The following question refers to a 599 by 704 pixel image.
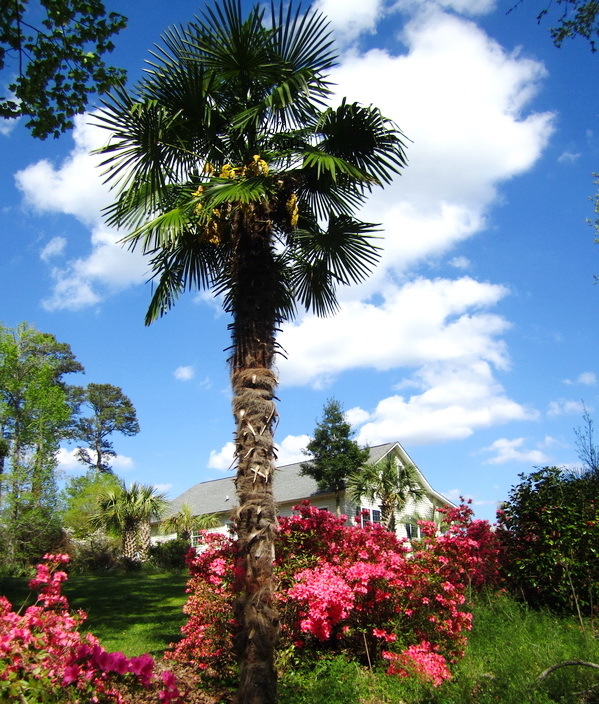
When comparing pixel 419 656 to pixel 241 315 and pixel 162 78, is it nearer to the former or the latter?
pixel 241 315

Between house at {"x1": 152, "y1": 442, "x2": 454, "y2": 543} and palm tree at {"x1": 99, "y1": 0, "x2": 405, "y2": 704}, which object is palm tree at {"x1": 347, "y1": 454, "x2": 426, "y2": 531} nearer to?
house at {"x1": 152, "y1": 442, "x2": 454, "y2": 543}

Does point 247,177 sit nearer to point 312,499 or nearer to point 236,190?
point 236,190

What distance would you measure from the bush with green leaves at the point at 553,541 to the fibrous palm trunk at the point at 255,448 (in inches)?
200

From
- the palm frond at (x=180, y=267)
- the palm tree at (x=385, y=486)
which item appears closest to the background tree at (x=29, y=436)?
the palm tree at (x=385, y=486)

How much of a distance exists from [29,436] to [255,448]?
22844 millimetres

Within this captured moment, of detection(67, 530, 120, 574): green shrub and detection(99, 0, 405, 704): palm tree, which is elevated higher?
detection(99, 0, 405, 704): palm tree

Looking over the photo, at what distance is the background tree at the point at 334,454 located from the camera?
26250 millimetres

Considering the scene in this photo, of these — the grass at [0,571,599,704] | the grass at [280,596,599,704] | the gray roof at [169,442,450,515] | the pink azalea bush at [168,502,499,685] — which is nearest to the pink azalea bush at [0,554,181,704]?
the grass at [280,596,599,704]

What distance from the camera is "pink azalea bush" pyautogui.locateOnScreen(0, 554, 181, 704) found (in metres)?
3.16

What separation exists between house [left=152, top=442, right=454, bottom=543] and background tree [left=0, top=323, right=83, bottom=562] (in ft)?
22.9

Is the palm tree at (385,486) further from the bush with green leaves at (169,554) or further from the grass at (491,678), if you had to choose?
the grass at (491,678)

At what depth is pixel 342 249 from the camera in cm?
836

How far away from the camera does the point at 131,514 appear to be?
23109 millimetres

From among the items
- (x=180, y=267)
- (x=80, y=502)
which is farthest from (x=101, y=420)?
(x=180, y=267)
